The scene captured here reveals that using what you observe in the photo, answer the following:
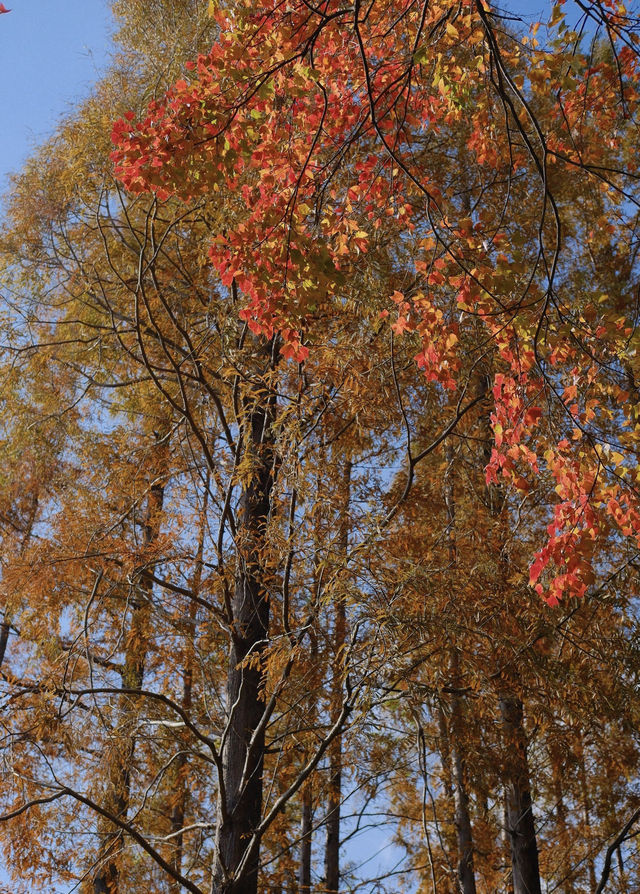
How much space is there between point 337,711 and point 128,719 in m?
1.42

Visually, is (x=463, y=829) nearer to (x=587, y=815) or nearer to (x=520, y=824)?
(x=520, y=824)

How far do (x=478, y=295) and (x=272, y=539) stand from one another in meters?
1.78

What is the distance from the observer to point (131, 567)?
540 centimetres

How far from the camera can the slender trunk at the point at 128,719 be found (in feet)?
16.6

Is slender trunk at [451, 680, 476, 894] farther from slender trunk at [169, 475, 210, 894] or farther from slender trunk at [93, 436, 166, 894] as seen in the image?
slender trunk at [93, 436, 166, 894]

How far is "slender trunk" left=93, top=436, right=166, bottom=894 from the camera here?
16.6ft

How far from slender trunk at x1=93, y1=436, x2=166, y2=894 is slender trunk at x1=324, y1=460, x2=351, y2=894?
1317 millimetres

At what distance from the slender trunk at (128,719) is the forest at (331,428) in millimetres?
80

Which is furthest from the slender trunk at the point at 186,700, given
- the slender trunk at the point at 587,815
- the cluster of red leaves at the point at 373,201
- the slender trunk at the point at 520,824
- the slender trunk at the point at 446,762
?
the slender trunk at the point at 587,815

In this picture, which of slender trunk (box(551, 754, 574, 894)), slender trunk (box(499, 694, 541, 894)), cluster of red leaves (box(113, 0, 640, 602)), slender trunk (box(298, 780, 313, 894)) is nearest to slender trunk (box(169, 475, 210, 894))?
slender trunk (box(298, 780, 313, 894))

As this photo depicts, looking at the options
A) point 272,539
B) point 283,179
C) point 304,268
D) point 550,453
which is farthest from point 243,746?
point 283,179

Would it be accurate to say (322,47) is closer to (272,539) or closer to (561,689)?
(272,539)

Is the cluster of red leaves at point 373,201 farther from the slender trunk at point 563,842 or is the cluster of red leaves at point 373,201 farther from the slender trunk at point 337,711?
the slender trunk at point 563,842

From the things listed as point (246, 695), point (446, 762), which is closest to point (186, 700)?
point (446, 762)
